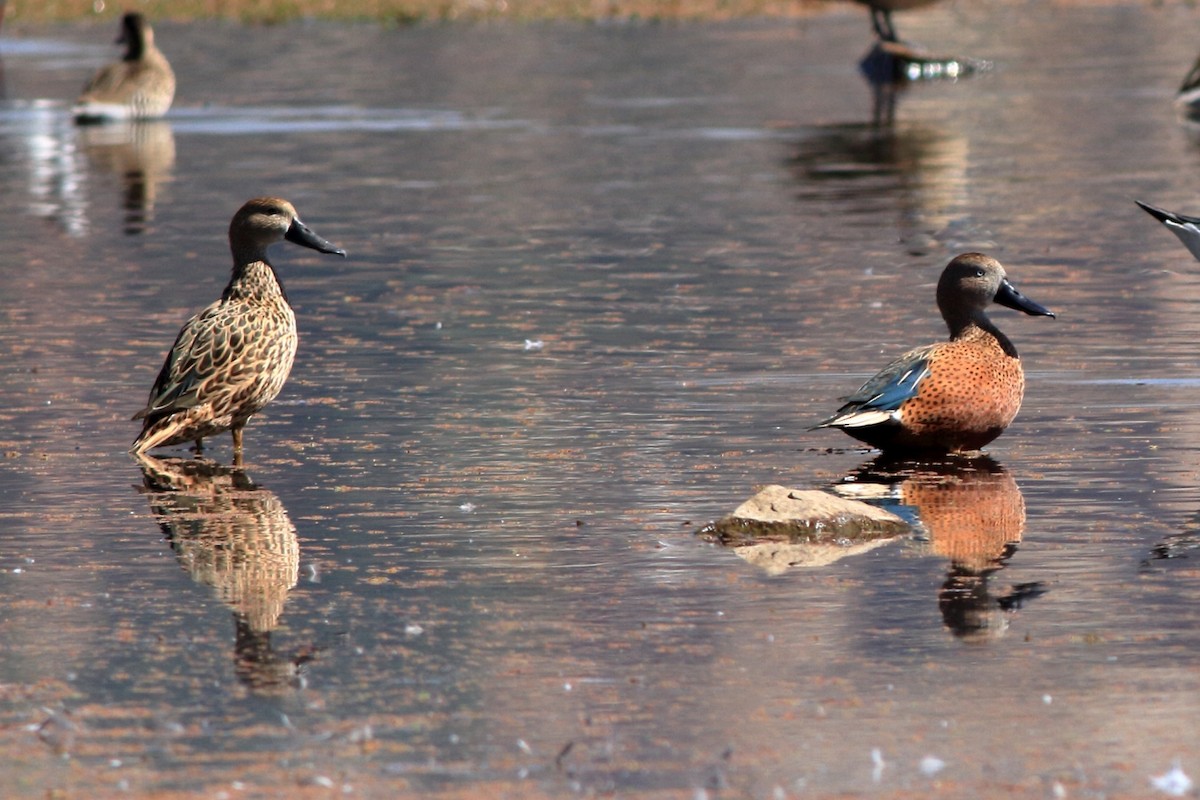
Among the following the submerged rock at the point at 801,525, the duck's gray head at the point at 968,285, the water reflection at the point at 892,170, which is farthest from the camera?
the water reflection at the point at 892,170

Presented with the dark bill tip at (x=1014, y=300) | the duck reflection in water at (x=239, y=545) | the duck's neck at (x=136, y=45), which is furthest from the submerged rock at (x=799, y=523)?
the duck's neck at (x=136, y=45)

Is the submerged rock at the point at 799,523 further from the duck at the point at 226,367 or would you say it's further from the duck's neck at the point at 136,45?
the duck's neck at the point at 136,45

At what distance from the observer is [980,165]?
22.5 metres

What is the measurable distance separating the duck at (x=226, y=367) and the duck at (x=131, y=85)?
18.4m

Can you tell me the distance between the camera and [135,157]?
25.2 metres

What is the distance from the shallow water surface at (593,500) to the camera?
19.8ft

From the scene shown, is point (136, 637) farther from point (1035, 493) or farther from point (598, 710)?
point (1035, 493)

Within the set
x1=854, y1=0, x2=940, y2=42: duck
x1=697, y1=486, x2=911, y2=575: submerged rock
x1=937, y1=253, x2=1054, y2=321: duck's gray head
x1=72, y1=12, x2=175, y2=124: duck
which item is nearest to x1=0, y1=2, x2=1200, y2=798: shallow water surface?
x1=697, y1=486, x2=911, y2=575: submerged rock

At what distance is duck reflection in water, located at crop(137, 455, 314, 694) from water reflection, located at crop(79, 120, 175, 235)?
9447 mm

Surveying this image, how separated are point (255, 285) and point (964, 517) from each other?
11.5 ft

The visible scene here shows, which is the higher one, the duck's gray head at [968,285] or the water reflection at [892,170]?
the duck's gray head at [968,285]

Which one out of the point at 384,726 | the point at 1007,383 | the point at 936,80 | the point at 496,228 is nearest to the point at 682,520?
the point at 1007,383

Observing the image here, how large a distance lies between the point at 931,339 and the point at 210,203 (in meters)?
9.35

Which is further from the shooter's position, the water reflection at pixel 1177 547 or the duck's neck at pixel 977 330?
the duck's neck at pixel 977 330
